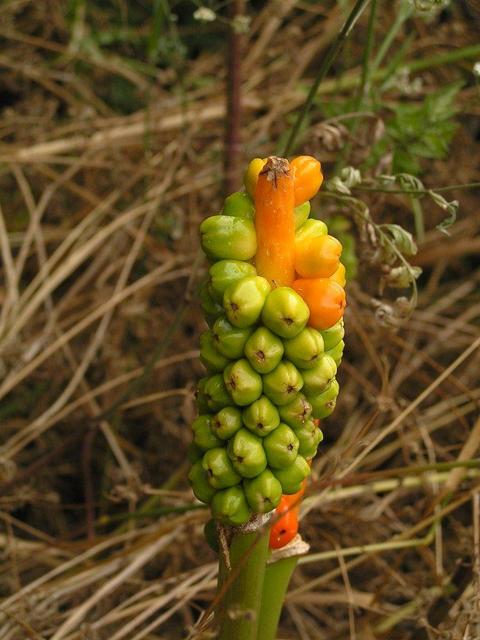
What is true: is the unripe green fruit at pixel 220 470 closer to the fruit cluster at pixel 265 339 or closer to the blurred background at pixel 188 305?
the fruit cluster at pixel 265 339

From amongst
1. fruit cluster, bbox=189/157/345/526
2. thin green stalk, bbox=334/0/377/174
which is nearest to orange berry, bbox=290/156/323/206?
fruit cluster, bbox=189/157/345/526

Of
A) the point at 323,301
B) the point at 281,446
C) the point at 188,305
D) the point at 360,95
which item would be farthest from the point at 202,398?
the point at 360,95

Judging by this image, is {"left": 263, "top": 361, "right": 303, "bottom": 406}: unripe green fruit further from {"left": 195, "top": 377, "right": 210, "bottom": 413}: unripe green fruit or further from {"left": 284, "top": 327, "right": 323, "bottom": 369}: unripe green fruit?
{"left": 195, "top": 377, "right": 210, "bottom": 413}: unripe green fruit

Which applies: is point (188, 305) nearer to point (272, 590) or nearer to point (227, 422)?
point (272, 590)

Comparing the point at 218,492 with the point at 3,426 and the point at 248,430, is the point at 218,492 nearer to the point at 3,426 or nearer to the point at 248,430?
the point at 248,430

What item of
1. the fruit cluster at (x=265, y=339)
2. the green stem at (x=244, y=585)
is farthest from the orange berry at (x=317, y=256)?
the green stem at (x=244, y=585)

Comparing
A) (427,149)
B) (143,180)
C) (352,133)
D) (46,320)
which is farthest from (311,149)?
(46,320)
